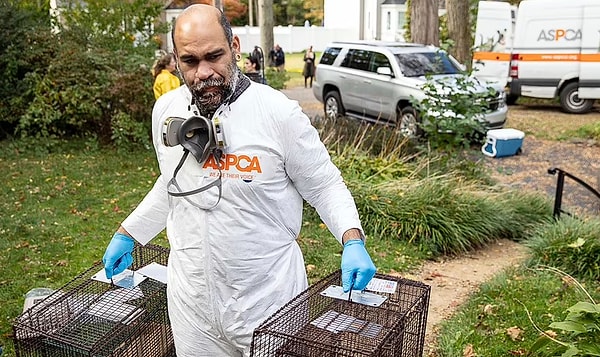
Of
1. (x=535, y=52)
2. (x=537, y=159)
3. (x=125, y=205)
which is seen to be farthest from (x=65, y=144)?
(x=535, y=52)

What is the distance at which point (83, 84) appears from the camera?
30.7ft

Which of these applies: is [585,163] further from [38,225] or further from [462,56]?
[38,225]

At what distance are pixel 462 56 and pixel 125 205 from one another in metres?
12.0

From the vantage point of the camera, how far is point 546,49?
14359mm

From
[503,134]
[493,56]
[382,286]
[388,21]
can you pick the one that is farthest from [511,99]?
[382,286]

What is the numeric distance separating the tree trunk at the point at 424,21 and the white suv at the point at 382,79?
1.14m

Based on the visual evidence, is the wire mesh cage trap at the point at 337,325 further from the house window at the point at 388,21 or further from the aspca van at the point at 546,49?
the house window at the point at 388,21

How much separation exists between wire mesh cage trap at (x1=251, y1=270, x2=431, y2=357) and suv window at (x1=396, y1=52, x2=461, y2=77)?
9.03 meters

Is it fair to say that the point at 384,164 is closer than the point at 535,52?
Yes

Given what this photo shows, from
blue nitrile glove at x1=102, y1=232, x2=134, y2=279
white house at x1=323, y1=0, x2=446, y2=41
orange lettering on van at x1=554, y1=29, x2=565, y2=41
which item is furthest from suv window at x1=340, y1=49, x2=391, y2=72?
blue nitrile glove at x1=102, y1=232, x2=134, y2=279

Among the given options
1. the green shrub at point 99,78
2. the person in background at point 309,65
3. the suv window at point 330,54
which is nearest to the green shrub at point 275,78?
the green shrub at point 99,78

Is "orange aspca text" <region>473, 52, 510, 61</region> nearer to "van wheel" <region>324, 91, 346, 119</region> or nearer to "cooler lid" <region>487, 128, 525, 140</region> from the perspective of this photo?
"van wheel" <region>324, 91, 346, 119</region>

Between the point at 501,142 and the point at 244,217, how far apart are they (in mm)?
8814

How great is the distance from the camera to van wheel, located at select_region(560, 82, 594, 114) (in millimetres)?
14359
